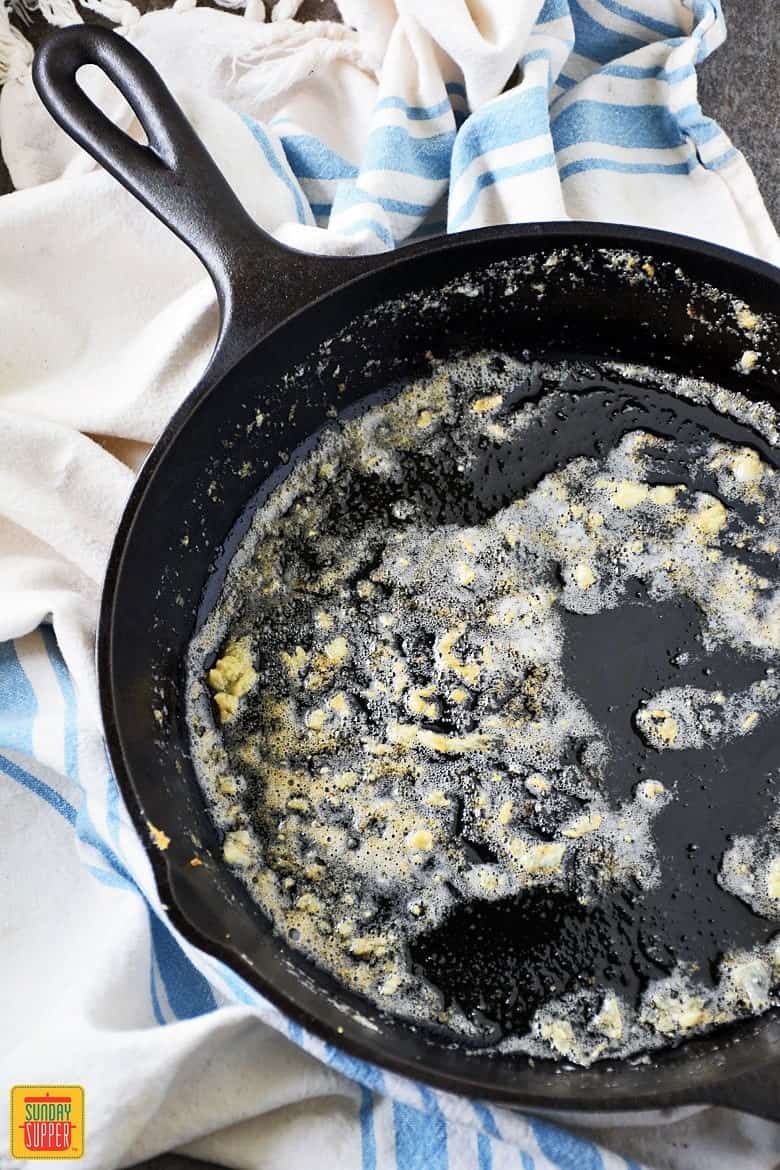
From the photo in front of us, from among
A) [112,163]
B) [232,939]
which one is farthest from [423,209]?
[232,939]

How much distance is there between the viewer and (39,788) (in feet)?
2.61

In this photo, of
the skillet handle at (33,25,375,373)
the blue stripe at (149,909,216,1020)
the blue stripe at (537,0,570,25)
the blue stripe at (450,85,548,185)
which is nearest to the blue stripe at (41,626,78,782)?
the blue stripe at (149,909,216,1020)

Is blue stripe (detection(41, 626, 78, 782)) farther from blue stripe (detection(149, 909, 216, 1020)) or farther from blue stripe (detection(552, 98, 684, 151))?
blue stripe (detection(552, 98, 684, 151))

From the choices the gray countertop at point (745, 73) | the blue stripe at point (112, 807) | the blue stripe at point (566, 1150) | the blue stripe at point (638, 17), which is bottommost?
the blue stripe at point (566, 1150)

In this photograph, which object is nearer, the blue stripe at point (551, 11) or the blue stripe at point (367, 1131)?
the blue stripe at point (367, 1131)

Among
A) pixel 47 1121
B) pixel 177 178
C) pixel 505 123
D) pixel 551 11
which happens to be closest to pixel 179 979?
pixel 47 1121

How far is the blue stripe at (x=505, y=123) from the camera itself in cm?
84

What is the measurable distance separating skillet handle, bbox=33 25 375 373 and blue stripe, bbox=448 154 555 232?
0.50ft

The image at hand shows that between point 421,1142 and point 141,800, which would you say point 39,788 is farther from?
point 421,1142

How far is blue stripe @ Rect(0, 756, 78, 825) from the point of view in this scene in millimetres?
792

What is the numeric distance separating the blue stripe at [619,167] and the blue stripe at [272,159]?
0.70 feet

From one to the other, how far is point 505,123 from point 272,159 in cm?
18

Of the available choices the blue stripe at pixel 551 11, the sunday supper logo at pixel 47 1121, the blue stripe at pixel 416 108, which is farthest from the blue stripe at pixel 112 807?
the blue stripe at pixel 551 11

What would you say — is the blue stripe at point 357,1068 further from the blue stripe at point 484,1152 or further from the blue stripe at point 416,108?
the blue stripe at point 416,108
